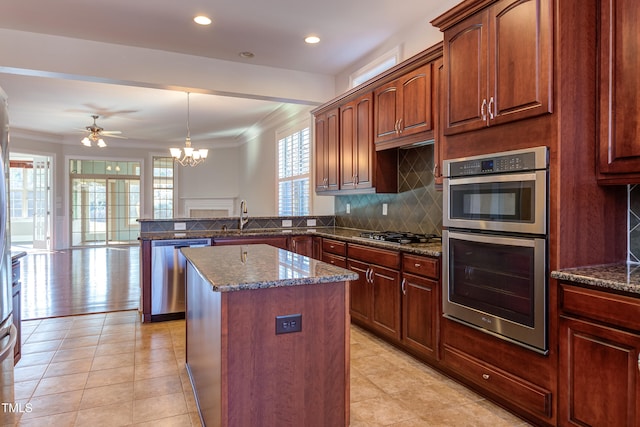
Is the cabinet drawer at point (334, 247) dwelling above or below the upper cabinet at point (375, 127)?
below

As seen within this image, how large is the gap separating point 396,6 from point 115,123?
6.85 metres

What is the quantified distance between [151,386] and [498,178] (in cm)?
253

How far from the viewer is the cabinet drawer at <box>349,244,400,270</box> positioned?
3178mm

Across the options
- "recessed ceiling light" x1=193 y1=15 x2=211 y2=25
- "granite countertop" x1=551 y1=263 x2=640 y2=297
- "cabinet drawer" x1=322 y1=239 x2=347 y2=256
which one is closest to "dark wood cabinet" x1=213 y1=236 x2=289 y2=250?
"cabinet drawer" x1=322 y1=239 x2=347 y2=256

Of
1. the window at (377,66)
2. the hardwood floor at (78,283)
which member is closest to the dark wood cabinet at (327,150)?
the window at (377,66)

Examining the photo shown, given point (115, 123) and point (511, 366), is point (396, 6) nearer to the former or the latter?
point (511, 366)

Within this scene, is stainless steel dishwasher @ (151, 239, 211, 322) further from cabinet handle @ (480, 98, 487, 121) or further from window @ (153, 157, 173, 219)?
window @ (153, 157, 173, 219)

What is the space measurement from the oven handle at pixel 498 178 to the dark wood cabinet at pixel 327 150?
2.06m

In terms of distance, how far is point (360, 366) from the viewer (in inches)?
116

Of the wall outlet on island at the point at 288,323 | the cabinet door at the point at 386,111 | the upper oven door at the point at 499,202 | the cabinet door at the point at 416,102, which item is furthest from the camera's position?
the cabinet door at the point at 386,111

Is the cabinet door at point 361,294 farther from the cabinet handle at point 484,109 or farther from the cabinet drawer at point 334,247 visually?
the cabinet handle at point 484,109

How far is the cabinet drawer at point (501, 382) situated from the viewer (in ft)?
6.73

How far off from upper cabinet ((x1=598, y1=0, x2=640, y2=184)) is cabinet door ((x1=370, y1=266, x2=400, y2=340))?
161cm

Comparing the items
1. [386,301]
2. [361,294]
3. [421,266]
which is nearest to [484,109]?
[421,266]
